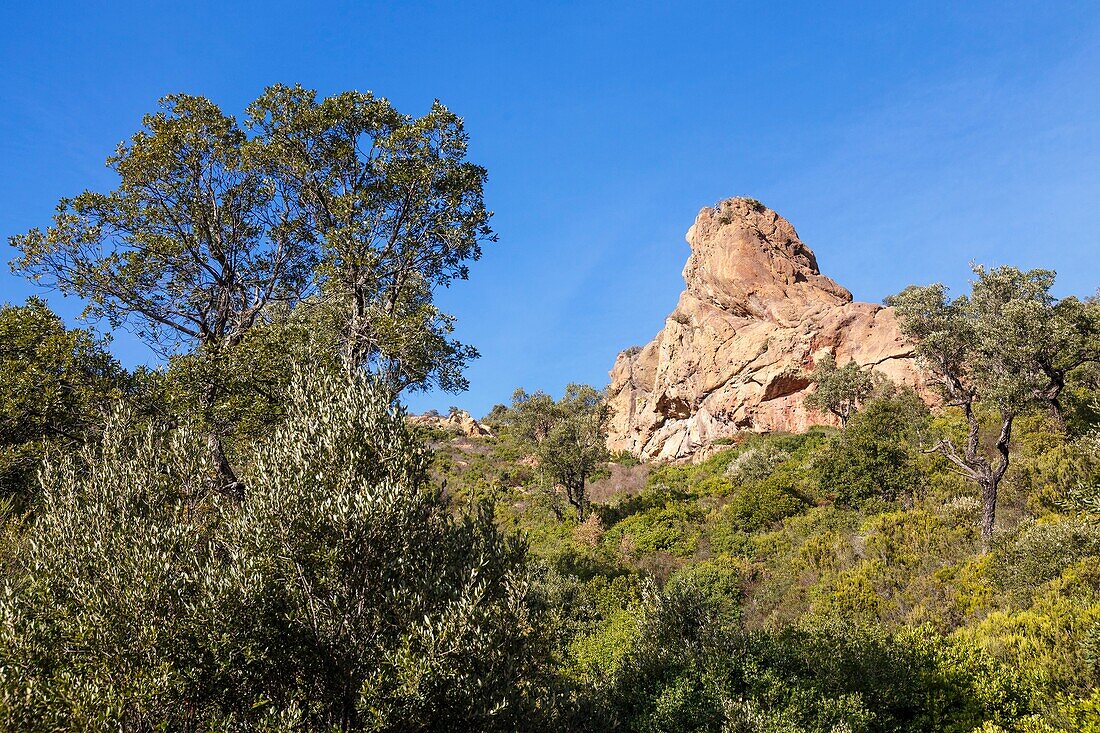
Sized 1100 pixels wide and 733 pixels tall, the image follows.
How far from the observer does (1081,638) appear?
13211mm

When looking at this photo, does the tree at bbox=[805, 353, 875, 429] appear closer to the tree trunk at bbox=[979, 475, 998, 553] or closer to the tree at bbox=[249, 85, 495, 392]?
the tree trunk at bbox=[979, 475, 998, 553]

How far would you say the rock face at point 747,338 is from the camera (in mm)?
52125

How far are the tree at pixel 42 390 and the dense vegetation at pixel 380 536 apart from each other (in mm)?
73

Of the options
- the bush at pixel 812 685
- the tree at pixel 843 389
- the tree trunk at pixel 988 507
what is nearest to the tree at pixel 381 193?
the bush at pixel 812 685

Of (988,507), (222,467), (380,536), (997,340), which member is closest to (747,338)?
(997,340)

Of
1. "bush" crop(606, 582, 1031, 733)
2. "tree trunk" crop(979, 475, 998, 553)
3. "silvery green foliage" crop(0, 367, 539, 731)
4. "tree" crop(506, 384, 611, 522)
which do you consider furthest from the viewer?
"tree" crop(506, 384, 611, 522)

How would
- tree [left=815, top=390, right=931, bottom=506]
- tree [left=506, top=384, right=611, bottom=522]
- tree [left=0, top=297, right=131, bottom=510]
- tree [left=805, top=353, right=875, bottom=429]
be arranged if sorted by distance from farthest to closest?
tree [left=805, top=353, right=875, bottom=429] < tree [left=506, top=384, right=611, bottom=522] < tree [left=815, top=390, right=931, bottom=506] < tree [left=0, top=297, right=131, bottom=510]

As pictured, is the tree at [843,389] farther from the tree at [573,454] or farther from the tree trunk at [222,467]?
the tree trunk at [222,467]

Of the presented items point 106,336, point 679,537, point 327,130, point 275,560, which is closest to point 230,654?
point 275,560

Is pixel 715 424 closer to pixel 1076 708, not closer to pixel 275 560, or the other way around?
pixel 1076 708

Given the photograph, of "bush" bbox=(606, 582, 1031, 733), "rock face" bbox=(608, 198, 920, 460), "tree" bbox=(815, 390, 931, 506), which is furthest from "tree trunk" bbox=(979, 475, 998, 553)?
"rock face" bbox=(608, 198, 920, 460)

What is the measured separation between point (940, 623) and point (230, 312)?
23.9m

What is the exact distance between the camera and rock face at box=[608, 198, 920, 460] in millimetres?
52125

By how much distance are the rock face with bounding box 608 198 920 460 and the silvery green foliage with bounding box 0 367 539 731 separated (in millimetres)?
47613
